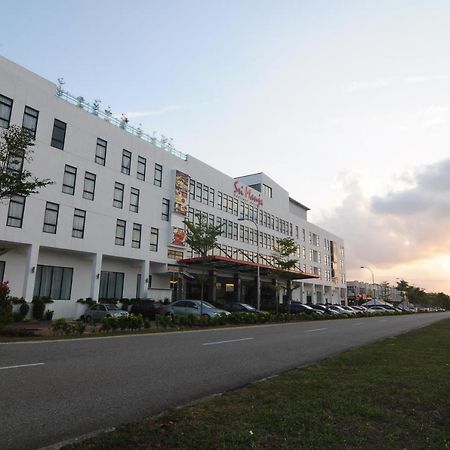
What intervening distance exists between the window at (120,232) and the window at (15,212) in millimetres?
9004

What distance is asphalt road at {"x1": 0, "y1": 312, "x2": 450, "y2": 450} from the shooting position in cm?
498

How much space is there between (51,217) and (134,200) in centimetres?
896

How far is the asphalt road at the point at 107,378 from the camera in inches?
196

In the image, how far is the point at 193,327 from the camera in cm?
2231

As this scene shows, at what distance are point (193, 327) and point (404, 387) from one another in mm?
16500

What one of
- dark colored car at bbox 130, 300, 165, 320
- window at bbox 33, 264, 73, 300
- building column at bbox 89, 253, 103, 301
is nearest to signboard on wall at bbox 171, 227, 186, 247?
building column at bbox 89, 253, 103, 301

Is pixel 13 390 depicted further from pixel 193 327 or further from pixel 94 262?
pixel 94 262

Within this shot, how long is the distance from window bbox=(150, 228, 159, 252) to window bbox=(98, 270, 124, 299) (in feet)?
12.3

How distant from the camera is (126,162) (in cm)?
3775

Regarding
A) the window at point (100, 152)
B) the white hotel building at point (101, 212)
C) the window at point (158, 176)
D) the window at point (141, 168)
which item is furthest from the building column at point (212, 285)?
the window at point (100, 152)

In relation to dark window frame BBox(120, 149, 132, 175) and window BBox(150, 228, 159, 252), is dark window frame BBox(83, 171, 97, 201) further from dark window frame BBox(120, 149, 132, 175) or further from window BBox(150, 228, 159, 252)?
window BBox(150, 228, 159, 252)

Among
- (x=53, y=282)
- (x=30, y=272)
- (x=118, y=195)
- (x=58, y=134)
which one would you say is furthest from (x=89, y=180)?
(x=30, y=272)

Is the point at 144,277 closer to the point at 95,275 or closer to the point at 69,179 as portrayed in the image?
the point at 95,275

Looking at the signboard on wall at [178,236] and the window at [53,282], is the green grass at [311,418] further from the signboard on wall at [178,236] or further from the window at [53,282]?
the signboard on wall at [178,236]
